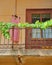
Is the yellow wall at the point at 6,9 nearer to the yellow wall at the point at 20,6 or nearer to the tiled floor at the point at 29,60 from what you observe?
the yellow wall at the point at 20,6

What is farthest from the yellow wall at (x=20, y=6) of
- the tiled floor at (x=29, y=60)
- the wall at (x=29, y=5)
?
the tiled floor at (x=29, y=60)

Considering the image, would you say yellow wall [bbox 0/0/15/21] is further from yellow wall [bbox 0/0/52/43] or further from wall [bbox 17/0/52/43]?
wall [bbox 17/0/52/43]

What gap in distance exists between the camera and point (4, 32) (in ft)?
14.8

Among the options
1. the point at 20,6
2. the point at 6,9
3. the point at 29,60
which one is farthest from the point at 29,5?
the point at 29,60

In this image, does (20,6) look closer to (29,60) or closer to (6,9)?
Answer: (6,9)

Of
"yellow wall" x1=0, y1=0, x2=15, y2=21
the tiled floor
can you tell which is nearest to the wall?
"yellow wall" x1=0, y1=0, x2=15, y2=21

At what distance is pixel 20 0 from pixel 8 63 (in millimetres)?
4961

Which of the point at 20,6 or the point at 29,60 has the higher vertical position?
the point at 20,6

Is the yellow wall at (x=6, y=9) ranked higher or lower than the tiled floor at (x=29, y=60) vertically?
higher

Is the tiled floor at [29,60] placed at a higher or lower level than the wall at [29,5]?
lower

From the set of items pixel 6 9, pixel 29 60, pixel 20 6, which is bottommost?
pixel 29 60

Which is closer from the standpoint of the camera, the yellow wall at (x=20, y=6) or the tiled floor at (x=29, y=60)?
the tiled floor at (x=29, y=60)

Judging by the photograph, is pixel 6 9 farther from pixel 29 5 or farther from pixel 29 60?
pixel 29 60

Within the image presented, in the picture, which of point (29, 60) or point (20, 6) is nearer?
point (29, 60)
